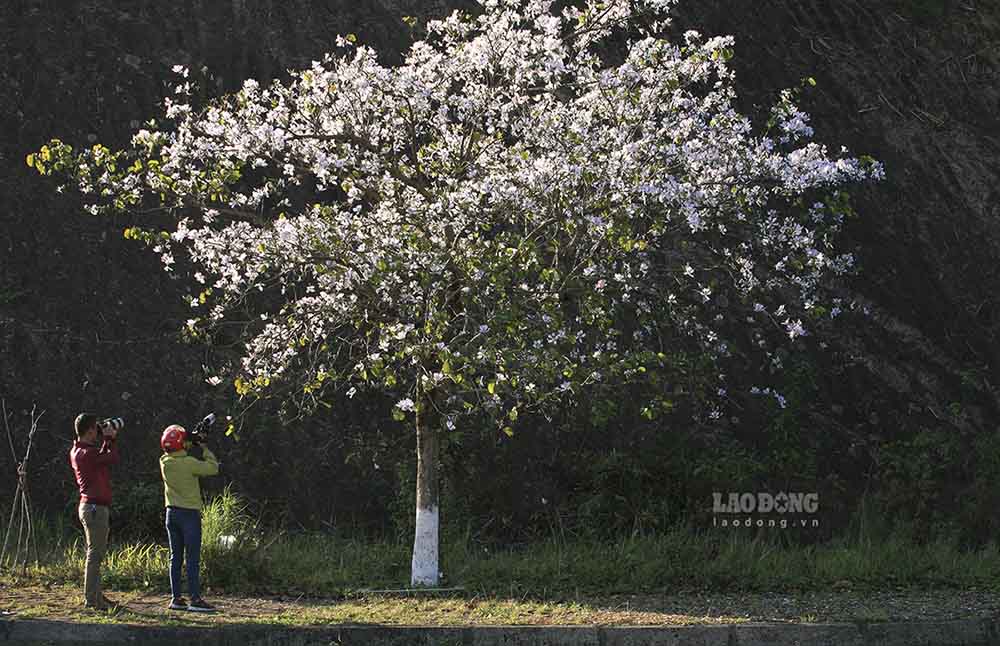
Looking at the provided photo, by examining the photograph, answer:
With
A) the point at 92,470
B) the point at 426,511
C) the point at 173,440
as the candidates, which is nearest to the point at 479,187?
the point at 426,511

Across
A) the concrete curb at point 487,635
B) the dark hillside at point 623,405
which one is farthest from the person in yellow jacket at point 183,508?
the dark hillside at point 623,405

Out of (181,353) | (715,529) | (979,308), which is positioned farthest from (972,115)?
(181,353)

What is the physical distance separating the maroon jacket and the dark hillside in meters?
3.98

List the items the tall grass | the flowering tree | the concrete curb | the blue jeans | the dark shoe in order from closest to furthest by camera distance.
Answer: the concrete curb
the dark shoe
the blue jeans
the flowering tree
the tall grass

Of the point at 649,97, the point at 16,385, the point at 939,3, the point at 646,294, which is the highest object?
the point at 939,3

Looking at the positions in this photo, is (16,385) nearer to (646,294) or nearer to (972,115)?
(646,294)

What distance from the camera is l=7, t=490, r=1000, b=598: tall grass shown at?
34.9 ft

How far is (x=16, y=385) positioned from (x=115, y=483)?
2.26 m

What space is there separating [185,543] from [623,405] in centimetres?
673

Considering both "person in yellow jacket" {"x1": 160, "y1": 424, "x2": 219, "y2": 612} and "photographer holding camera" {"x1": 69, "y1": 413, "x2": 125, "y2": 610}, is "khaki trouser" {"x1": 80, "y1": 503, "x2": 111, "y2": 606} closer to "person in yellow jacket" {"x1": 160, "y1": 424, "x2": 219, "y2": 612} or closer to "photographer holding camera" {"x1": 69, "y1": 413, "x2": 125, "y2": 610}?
"photographer holding camera" {"x1": 69, "y1": 413, "x2": 125, "y2": 610}

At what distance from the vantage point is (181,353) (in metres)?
15.5

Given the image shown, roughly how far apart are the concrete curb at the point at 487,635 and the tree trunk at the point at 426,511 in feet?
7.05

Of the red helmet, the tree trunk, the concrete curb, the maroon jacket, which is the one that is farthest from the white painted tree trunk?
the maroon jacket

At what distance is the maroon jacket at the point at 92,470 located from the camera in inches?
367
